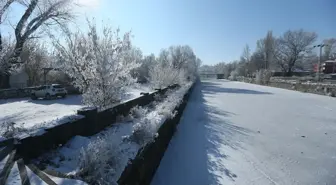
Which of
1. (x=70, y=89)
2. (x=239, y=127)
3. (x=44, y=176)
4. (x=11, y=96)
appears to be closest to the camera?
(x=44, y=176)

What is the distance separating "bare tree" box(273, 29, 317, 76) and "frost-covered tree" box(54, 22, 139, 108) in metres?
66.2

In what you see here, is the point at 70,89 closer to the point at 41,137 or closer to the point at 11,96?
the point at 11,96

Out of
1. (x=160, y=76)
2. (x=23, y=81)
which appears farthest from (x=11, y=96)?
(x=160, y=76)

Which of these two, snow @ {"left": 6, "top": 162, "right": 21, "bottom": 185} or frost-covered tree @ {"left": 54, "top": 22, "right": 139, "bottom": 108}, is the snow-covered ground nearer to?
snow @ {"left": 6, "top": 162, "right": 21, "bottom": 185}

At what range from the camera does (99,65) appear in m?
7.91

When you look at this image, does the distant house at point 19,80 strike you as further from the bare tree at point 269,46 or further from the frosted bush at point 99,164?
the bare tree at point 269,46

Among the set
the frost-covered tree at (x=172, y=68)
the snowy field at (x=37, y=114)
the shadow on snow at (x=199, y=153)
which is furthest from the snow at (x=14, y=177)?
the frost-covered tree at (x=172, y=68)

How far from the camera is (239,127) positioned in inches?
373

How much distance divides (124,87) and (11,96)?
17608 millimetres

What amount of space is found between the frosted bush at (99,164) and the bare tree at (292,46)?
70589mm

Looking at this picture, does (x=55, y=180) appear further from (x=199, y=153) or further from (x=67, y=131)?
(x=199, y=153)

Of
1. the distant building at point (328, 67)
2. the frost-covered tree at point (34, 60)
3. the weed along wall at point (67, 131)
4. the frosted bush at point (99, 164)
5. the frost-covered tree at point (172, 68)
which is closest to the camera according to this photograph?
the frosted bush at point (99, 164)

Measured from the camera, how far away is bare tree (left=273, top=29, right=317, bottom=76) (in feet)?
210

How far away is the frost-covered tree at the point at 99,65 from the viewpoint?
7.96 m
